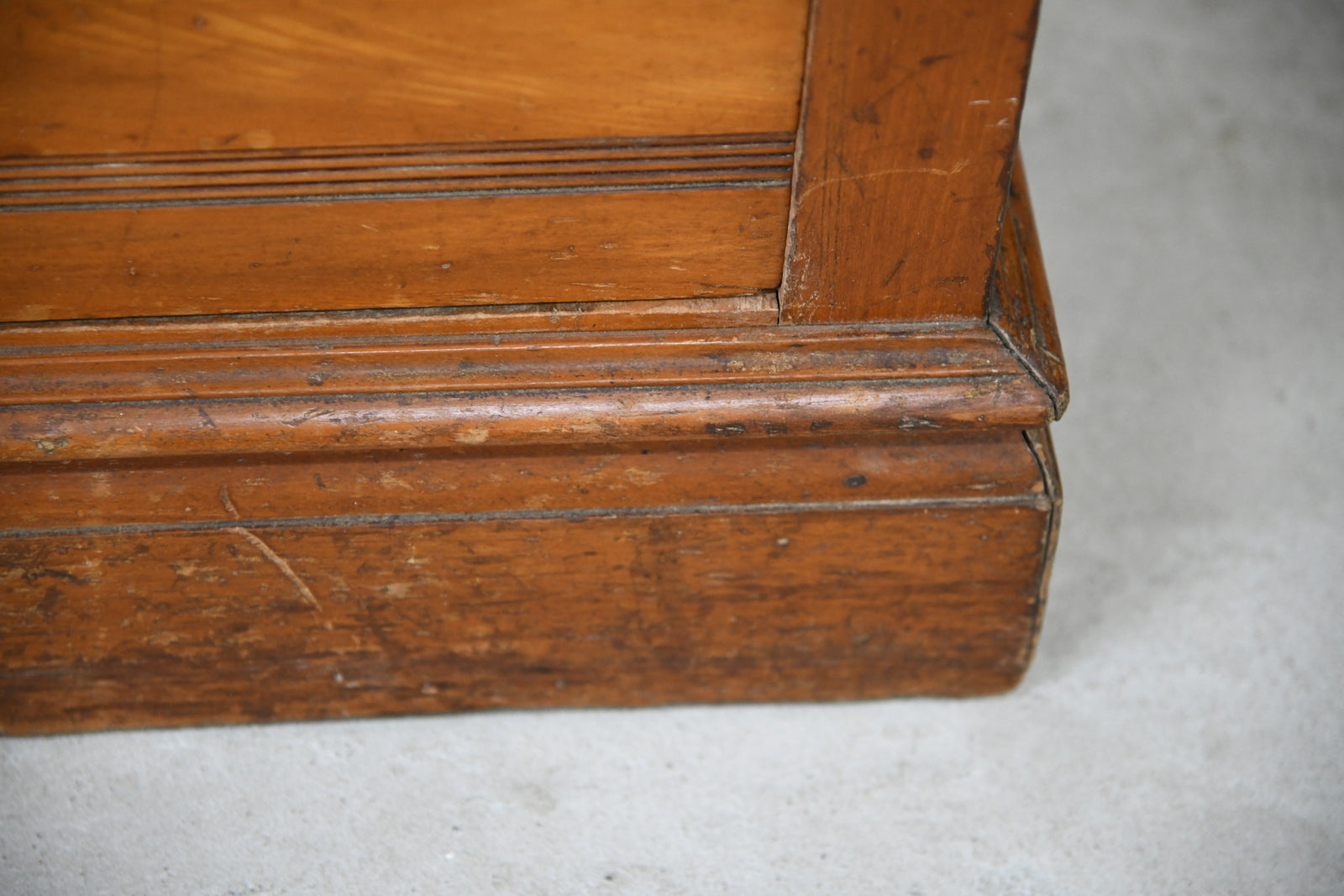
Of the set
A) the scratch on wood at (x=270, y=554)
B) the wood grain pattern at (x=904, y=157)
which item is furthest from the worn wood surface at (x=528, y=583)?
the wood grain pattern at (x=904, y=157)

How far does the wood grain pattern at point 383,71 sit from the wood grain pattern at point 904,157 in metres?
0.04

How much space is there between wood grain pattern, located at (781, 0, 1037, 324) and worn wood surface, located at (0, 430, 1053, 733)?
14 cm

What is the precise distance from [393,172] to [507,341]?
163 millimetres

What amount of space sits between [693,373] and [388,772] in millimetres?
522

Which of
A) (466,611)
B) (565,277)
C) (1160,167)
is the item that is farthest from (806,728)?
(1160,167)

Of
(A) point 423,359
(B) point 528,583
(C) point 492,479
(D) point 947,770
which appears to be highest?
(A) point 423,359

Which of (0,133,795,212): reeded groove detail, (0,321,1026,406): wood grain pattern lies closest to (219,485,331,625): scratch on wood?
(0,321,1026,406): wood grain pattern

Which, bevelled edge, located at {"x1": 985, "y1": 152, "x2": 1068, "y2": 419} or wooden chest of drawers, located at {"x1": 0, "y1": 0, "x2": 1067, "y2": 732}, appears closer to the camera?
wooden chest of drawers, located at {"x1": 0, "y1": 0, "x2": 1067, "y2": 732}

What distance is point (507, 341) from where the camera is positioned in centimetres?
100

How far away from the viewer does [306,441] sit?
98 cm

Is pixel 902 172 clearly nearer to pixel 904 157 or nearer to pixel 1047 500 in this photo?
pixel 904 157

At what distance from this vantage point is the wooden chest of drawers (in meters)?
0.88

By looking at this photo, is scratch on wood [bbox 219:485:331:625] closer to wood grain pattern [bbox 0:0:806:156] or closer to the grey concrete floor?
the grey concrete floor

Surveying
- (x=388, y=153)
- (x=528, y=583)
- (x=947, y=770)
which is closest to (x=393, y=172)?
(x=388, y=153)
